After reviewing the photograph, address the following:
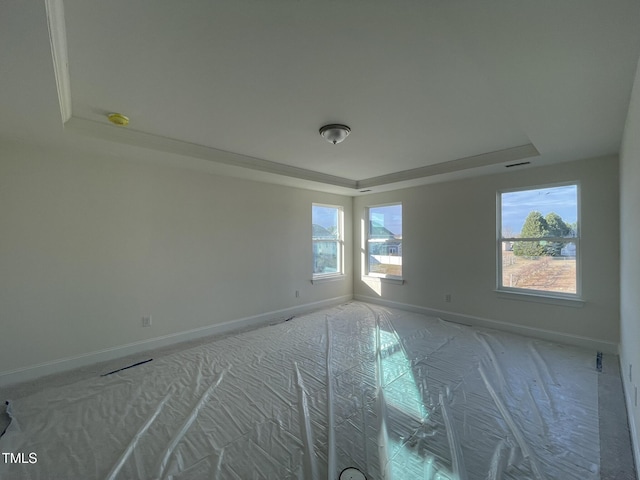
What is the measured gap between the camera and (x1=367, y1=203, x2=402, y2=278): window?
5.39m

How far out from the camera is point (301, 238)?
510 centimetres

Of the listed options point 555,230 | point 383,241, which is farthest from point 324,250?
point 555,230

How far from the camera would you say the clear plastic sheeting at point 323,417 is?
162cm

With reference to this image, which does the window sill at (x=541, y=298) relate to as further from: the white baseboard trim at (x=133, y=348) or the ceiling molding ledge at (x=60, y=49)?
the ceiling molding ledge at (x=60, y=49)

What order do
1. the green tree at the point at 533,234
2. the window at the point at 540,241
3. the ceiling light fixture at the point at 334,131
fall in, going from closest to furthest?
the ceiling light fixture at the point at 334,131 → the window at the point at 540,241 → the green tree at the point at 533,234

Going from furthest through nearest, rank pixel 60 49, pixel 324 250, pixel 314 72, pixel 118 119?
pixel 324 250 < pixel 118 119 < pixel 314 72 < pixel 60 49

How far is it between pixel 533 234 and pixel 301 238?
3.56 metres

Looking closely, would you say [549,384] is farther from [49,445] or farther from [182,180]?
[182,180]

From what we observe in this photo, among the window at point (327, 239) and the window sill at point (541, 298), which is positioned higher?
the window at point (327, 239)

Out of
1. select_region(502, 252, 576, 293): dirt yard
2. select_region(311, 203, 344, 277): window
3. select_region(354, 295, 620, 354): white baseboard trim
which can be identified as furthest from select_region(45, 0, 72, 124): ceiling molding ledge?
select_region(354, 295, 620, 354): white baseboard trim

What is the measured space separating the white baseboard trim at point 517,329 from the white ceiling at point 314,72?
88.8 inches

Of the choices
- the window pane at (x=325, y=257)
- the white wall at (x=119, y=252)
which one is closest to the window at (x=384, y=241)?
the window pane at (x=325, y=257)

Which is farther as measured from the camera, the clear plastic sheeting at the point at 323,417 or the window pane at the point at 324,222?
the window pane at the point at 324,222

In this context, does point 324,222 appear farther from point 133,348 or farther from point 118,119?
point 118,119
